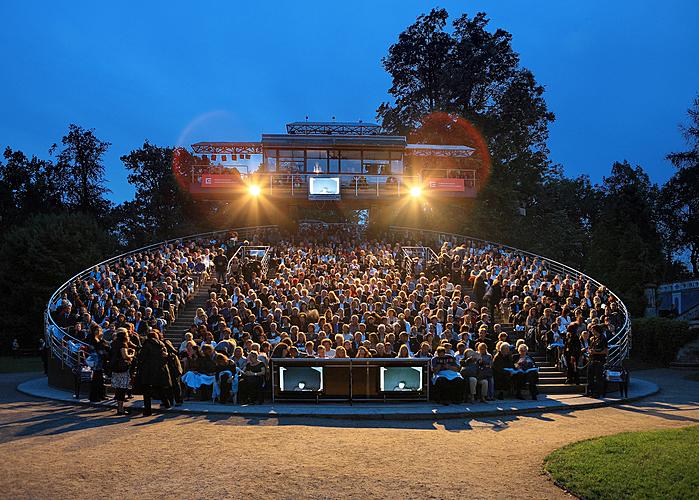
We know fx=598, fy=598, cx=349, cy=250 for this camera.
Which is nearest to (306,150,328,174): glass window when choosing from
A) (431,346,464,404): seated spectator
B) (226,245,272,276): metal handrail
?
(226,245,272,276): metal handrail

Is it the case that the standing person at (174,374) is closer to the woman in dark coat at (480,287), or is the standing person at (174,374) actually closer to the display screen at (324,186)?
the woman in dark coat at (480,287)

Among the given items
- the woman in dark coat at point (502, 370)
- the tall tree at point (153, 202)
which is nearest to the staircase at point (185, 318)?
the woman in dark coat at point (502, 370)

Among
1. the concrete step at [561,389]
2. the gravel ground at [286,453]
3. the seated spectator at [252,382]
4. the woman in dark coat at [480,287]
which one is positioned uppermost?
the woman in dark coat at [480,287]

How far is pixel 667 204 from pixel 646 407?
39.4 metres

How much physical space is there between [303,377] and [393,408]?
6.73ft

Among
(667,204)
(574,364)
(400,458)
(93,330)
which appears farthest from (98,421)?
(667,204)

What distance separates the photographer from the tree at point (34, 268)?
38719 millimetres

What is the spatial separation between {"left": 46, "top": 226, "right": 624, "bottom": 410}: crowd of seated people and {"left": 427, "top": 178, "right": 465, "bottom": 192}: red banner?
9.51m

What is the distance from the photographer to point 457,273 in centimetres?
2469

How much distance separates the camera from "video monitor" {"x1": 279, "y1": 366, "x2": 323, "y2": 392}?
12.9 meters

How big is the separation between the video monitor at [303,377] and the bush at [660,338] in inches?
647

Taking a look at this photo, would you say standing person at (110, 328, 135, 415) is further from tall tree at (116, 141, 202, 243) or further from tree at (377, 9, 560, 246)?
tall tree at (116, 141, 202, 243)

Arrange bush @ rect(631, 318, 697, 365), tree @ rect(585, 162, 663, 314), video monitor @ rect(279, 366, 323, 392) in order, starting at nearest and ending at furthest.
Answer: video monitor @ rect(279, 366, 323, 392) → bush @ rect(631, 318, 697, 365) → tree @ rect(585, 162, 663, 314)

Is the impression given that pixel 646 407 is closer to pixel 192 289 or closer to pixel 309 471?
pixel 309 471
